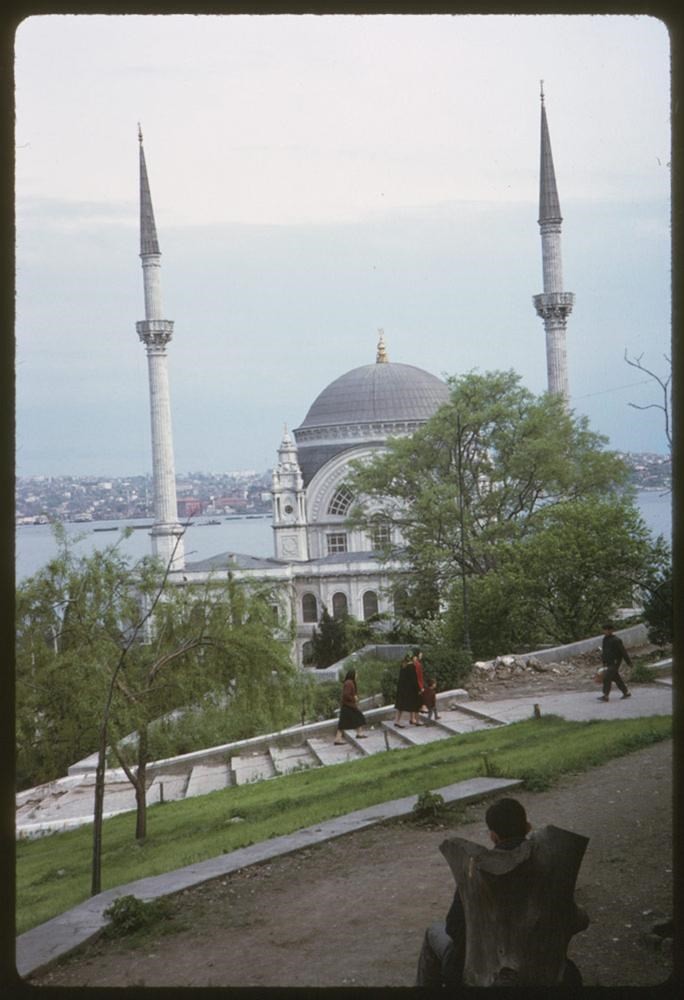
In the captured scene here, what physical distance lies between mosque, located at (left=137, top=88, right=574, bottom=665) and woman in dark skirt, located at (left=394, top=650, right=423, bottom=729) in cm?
993

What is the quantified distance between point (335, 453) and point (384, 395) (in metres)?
2.83

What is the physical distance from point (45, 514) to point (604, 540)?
799cm

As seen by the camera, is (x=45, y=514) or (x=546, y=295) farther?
(x=546, y=295)

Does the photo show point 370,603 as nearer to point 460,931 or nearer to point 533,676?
point 533,676

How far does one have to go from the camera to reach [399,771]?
6.40 metres

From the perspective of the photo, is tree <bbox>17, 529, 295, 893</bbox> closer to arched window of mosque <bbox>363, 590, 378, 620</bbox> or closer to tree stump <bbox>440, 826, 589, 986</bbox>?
tree stump <bbox>440, 826, 589, 986</bbox>

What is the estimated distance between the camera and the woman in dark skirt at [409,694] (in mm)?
8781

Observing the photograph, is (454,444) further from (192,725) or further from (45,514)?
(45,514)

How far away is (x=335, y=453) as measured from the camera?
1312 inches

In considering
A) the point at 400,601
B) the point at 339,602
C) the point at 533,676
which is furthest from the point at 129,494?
the point at 339,602

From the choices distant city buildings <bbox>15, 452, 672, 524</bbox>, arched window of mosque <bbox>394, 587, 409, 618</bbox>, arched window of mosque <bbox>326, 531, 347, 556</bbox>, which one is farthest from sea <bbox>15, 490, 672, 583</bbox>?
arched window of mosque <bbox>326, 531, 347, 556</bbox>

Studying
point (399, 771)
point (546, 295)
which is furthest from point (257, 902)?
point (546, 295)

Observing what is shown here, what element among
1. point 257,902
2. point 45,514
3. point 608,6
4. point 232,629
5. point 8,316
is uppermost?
point 608,6

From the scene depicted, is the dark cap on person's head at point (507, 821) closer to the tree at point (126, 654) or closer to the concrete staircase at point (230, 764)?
the tree at point (126, 654)
